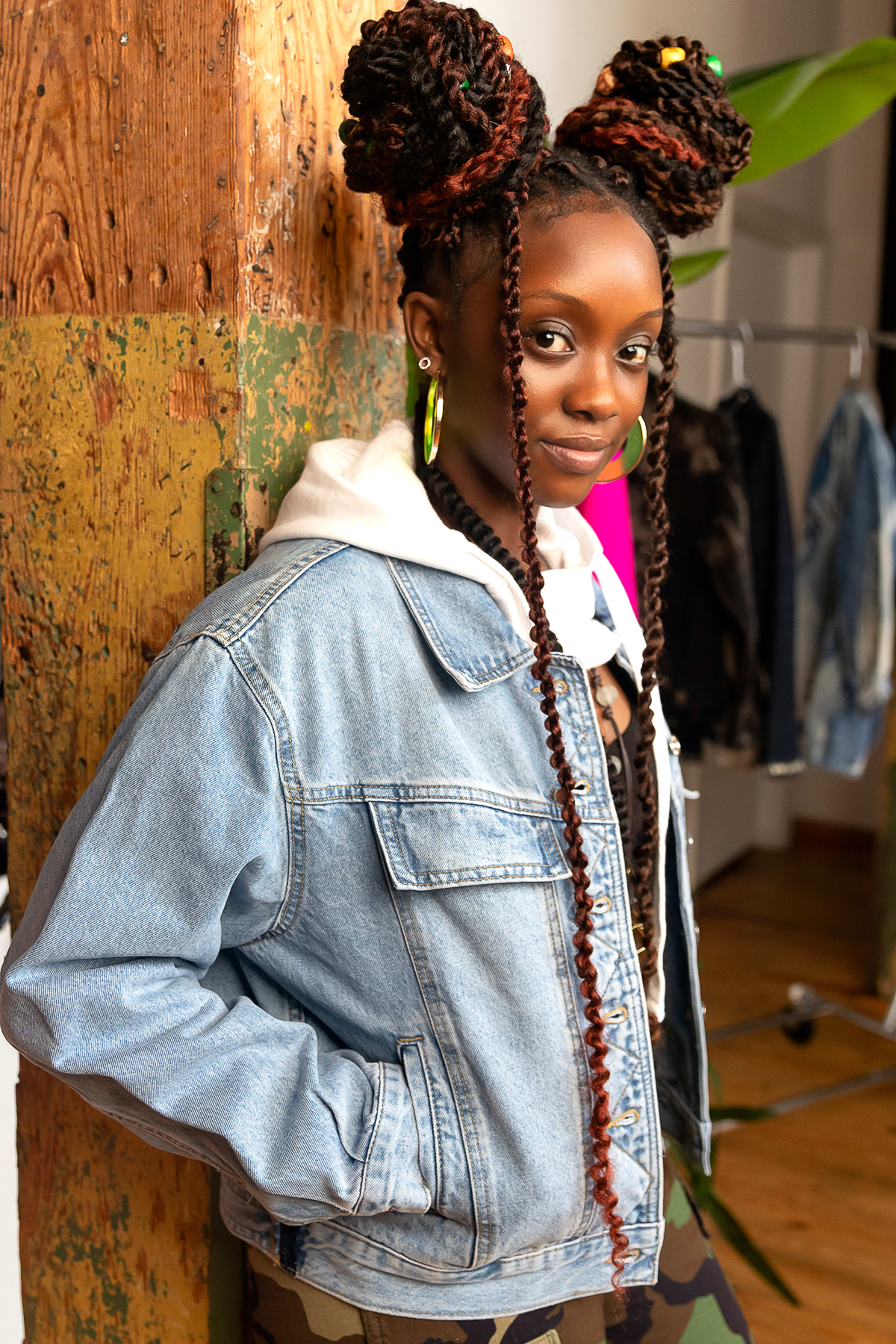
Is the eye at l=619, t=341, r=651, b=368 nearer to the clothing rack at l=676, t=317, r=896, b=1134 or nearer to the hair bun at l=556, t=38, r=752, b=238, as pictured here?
the hair bun at l=556, t=38, r=752, b=238

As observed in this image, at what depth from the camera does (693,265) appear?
67.4 inches

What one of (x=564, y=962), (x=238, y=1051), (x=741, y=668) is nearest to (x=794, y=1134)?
(x=741, y=668)

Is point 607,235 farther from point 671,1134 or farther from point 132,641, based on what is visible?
point 671,1134

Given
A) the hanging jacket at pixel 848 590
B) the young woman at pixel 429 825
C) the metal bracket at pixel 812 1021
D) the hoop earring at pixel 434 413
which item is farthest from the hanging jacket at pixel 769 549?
the hoop earring at pixel 434 413

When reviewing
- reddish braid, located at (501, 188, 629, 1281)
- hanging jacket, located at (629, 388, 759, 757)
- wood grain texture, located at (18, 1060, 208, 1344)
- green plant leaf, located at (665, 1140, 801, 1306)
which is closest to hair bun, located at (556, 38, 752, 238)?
reddish braid, located at (501, 188, 629, 1281)

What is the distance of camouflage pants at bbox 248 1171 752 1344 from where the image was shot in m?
0.95

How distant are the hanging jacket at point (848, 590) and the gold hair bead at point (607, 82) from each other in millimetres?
2005

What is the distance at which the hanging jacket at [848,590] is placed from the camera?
280 centimetres

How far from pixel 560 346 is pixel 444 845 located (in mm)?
416

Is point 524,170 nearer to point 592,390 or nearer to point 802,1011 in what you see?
point 592,390

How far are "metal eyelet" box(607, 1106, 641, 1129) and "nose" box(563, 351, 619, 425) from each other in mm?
604

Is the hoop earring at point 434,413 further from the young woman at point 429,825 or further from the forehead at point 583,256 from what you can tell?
the forehead at point 583,256

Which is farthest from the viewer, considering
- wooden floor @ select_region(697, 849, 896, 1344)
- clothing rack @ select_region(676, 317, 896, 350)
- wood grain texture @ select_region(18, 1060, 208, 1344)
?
clothing rack @ select_region(676, 317, 896, 350)

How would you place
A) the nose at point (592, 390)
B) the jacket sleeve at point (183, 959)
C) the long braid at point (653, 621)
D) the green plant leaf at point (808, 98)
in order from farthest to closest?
1. the green plant leaf at point (808, 98)
2. the long braid at point (653, 621)
3. the nose at point (592, 390)
4. the jacket sleeve at point (183, 959)
